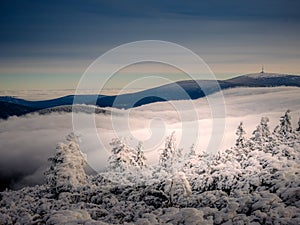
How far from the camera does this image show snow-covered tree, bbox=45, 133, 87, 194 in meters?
44.5

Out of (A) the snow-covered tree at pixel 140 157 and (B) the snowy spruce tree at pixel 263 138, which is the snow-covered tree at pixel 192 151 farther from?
(B) the snowy spruce tree at pixel 263 138

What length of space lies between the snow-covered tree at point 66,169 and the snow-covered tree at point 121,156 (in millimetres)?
4349

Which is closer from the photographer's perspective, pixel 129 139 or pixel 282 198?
pixel 282 198

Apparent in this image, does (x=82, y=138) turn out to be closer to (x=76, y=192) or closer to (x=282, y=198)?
(x=76, y=192)

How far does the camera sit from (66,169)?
45.1m

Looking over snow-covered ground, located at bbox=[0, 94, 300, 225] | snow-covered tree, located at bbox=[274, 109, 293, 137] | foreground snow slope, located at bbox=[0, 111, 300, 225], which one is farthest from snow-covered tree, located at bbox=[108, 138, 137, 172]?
snow-covered tree, located at bbox=[274, 109, 293, 137]

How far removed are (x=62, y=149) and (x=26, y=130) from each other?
143 m

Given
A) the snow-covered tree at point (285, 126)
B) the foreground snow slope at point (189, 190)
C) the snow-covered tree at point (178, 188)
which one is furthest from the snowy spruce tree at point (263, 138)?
the snow-covered tree at point (178, 188)

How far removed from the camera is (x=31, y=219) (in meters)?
27.1

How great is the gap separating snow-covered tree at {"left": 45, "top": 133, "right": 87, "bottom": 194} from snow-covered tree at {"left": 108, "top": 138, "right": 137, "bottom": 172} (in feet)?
14.3

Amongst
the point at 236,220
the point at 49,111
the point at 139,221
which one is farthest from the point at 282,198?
the point at 49,111

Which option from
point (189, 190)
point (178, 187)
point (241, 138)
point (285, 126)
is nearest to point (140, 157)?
point (241, 138)

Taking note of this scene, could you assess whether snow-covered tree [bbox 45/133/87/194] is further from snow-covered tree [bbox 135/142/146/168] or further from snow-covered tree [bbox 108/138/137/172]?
snow-covered tree [bbox 135/142/146/168]

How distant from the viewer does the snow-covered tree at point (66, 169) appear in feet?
146
